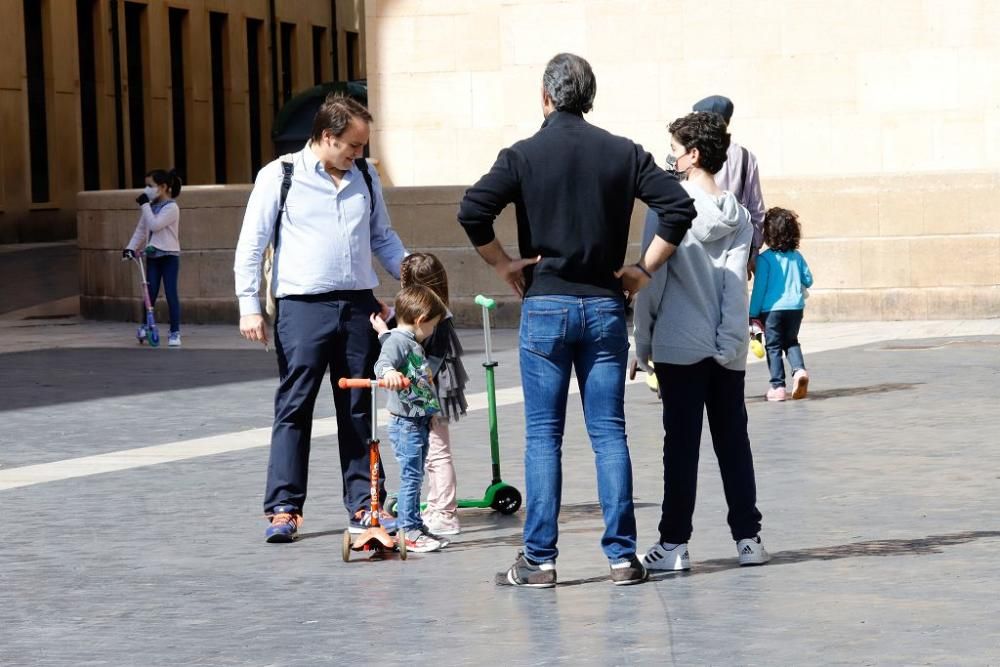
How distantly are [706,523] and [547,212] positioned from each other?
2026 millimetres

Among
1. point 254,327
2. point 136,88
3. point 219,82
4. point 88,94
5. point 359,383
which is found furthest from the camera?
point 219,82

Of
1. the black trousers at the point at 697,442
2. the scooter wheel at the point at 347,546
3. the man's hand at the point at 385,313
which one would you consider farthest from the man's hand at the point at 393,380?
the black trousers at the point at 697,442

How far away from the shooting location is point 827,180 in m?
19.8

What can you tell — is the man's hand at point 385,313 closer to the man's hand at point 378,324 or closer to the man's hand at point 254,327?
the man's hand at point 378,324

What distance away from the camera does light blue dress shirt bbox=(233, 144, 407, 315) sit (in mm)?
8344

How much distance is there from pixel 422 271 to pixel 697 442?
1464 millimetres

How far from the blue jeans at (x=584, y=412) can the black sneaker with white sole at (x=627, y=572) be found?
25mm

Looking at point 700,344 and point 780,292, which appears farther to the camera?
point 780,292

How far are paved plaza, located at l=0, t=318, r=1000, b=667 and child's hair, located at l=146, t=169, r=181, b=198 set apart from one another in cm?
601

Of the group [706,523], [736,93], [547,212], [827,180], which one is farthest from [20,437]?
[736,93]

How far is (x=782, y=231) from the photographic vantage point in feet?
44.2

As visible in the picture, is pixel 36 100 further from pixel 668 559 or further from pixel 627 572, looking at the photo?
pixel 627 572

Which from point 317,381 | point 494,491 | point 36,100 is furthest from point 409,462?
point 36,100

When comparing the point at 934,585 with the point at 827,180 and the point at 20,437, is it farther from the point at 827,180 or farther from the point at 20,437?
the point at 827,180
